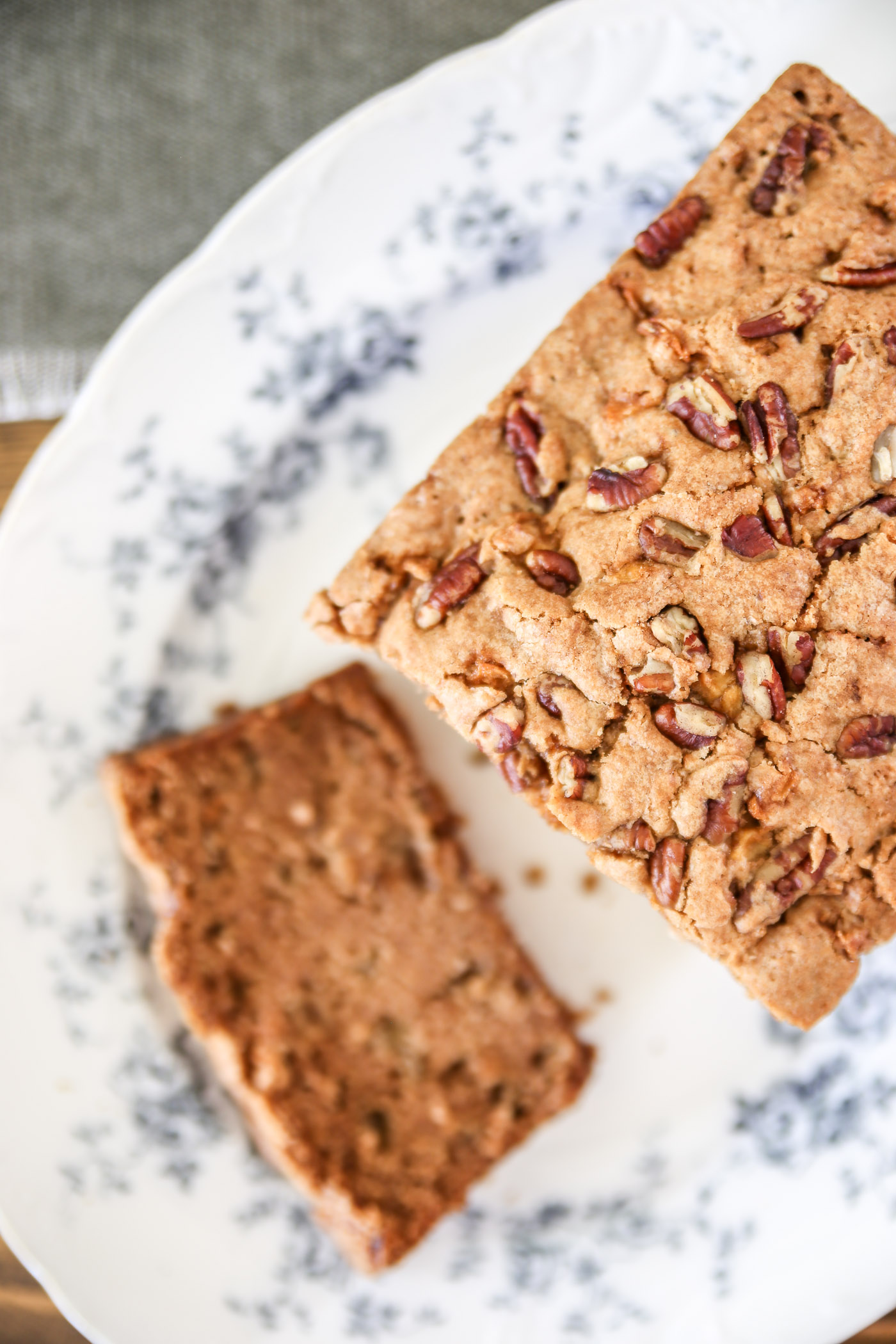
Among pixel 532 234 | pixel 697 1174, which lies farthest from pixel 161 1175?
pixel 532 234

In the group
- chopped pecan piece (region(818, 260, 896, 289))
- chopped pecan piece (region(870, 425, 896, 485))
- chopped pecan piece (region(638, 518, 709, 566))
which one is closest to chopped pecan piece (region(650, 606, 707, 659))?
chopped pecan piece (region(638, 518, 709, 566))

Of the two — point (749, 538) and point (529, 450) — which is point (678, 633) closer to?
point (749, 538)

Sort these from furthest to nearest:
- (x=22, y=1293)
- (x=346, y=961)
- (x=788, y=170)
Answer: (x=22, y=1293) < (x=346, y=961) < (x=788, y=170)

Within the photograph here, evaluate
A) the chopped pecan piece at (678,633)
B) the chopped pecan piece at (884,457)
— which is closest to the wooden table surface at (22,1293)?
the chopped pecan piece at (678,633)

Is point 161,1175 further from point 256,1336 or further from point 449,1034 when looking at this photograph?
point 449,1034

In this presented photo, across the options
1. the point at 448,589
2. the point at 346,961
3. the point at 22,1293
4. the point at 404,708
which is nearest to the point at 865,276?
the point at 448,589

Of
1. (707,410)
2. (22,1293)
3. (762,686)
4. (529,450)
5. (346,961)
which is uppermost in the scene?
(529,450)

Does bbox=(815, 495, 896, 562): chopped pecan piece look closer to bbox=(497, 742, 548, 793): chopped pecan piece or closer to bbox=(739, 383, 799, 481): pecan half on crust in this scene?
bbox=(739, 383, 799, 481): pecan half on crust
